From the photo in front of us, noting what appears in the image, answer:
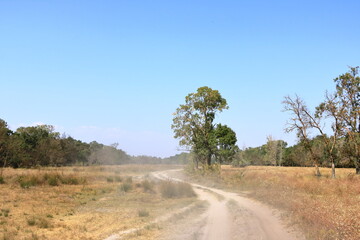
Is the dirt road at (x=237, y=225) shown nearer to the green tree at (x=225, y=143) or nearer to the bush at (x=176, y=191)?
the bush at (x=176, y=191)

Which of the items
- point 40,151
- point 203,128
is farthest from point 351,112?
point 40,151

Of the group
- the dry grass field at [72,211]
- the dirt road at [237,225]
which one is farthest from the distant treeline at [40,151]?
the dirt road at [237,225]

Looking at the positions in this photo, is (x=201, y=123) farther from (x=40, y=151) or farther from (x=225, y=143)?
(x=40, y=151)

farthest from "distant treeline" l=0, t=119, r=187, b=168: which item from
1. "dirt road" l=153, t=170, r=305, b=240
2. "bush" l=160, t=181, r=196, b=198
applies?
"dirt road" l=153, t=170, r=305, b=240

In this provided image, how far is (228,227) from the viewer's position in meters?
12.5

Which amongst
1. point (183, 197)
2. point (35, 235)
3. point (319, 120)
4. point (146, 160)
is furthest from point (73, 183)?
point (146, 160)

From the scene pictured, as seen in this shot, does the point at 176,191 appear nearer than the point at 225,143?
Yes

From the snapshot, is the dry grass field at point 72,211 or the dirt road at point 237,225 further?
the dry grass field at point 72,211

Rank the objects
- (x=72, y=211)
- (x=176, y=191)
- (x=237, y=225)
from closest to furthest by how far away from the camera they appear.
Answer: (x=237, y=225)
(x=72, y=211)
(x=176, y=191)

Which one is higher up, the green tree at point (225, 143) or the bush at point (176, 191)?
the green tree at point (225, 143)

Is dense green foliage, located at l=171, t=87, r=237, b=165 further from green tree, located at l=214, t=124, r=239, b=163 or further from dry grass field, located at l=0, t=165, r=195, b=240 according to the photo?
dry grass field, located at l=0, t=165, r=195, b=240

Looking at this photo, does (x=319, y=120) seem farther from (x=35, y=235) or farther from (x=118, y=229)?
(x=35, y=235)

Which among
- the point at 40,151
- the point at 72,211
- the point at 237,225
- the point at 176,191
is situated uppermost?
the point at 40,151

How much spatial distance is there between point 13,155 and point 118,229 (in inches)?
2112
